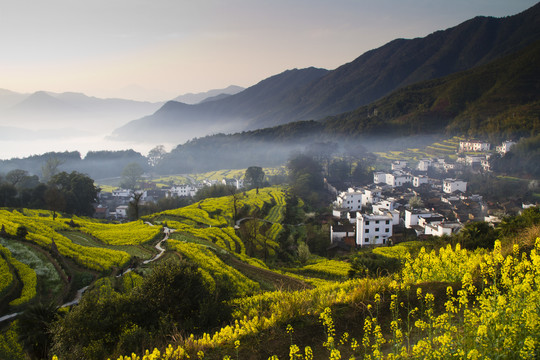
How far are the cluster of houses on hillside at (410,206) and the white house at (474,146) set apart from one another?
2.07ft

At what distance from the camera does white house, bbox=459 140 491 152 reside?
273 ft

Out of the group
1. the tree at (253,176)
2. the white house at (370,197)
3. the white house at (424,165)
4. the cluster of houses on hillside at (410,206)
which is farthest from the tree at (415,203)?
the white house at (424,165)

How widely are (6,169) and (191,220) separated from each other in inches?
3304

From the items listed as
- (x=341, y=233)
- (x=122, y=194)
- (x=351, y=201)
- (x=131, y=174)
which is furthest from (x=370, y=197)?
(x=131, y=174)

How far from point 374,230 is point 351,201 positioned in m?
16.4

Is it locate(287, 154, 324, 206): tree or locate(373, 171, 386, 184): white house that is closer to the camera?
locate(287, 154, 324, 206): tree

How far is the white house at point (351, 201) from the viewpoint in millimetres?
50594

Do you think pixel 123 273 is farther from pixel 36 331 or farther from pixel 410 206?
pixel 410 206

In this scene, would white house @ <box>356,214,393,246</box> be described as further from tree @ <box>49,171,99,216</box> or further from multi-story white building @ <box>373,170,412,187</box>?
tree @ <box>49,171,99,216</box>

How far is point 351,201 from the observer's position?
51.0m

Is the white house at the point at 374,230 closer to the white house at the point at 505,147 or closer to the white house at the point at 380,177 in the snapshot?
the white house at the point at 380,177

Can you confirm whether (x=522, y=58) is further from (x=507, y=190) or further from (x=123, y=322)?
(x=123, y=322)

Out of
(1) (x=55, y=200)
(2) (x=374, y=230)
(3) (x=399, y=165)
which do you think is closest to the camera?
(1) (x=55, y=200)

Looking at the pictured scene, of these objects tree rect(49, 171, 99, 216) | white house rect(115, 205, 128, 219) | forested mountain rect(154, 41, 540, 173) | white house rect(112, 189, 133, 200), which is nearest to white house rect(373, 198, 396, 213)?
tree rect(49, 171, 99, 216)
